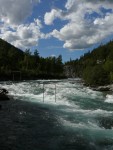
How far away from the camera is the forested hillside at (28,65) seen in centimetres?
12815

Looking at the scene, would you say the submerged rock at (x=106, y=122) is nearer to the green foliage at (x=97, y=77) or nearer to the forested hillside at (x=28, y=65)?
the green foliage at (x=97, y=77)

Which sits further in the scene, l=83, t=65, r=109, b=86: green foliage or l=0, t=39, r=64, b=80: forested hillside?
l=0, t=39, r=64, b=80: forested hillside

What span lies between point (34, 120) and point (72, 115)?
441 cm

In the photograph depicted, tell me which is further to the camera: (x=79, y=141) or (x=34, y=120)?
(x=34, y=120)

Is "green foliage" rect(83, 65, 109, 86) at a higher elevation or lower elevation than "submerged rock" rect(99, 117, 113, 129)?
higher

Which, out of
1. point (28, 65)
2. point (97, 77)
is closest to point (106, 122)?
point (97, 77)

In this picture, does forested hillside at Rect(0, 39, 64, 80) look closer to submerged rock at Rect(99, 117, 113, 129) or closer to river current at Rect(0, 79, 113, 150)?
river current at Rect(0, 79, 113, 150)

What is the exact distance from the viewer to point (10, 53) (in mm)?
147125

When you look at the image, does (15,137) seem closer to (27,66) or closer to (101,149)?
(101,149)

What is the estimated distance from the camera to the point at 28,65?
513ft

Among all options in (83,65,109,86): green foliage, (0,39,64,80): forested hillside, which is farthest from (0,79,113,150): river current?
(0,39,64,80): forested hillside

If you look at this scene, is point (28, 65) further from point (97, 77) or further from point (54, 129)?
point (54, 129)

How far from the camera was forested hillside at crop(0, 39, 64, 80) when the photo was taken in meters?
128

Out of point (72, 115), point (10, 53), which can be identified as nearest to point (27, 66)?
point (10, 53)
